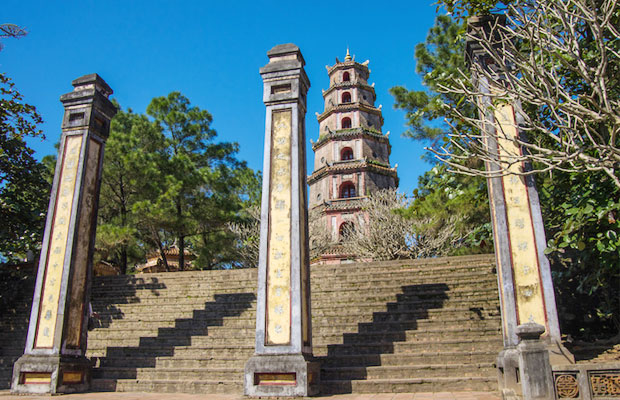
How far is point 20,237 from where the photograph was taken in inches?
413

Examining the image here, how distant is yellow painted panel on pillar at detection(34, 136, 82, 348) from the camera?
24.5 ft

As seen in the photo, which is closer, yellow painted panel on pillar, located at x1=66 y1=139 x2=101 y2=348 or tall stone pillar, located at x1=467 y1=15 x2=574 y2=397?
tall stone pillar, located at x1=467 y1=15 x2=574 y2=397

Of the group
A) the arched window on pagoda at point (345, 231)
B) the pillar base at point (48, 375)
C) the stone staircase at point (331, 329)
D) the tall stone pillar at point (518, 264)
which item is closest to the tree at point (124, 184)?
the stone staircase at point (331, 329)

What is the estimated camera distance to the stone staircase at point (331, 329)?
21.7 feet

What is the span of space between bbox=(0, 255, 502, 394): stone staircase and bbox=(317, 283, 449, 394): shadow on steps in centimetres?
2

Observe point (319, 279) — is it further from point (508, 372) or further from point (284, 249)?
point (508, 372)

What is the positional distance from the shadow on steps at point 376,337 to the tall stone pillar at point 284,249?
461mm

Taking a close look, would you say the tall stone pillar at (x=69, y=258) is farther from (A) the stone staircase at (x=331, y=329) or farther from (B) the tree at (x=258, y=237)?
(B) the tree at (x=258, y=237)

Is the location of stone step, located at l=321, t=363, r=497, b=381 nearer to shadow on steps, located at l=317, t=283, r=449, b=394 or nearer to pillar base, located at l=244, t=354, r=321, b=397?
shadow on steps, located at l=317, t=283, r=449, b=394

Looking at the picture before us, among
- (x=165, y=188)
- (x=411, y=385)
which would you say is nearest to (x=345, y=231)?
(x=165, y=188)

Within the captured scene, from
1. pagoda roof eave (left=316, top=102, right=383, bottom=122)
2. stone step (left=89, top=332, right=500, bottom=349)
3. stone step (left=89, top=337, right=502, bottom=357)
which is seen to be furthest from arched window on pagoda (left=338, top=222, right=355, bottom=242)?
stone step (left=89, top=337, right=502, bottom=357)

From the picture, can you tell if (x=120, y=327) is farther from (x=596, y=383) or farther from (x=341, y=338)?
(x=596, y=383)

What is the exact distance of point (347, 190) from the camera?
28219 millimetres

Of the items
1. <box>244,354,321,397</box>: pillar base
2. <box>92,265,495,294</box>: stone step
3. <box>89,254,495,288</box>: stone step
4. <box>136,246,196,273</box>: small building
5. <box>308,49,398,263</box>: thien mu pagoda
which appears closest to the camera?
<box>244,354,321,397</box>: pillar base
